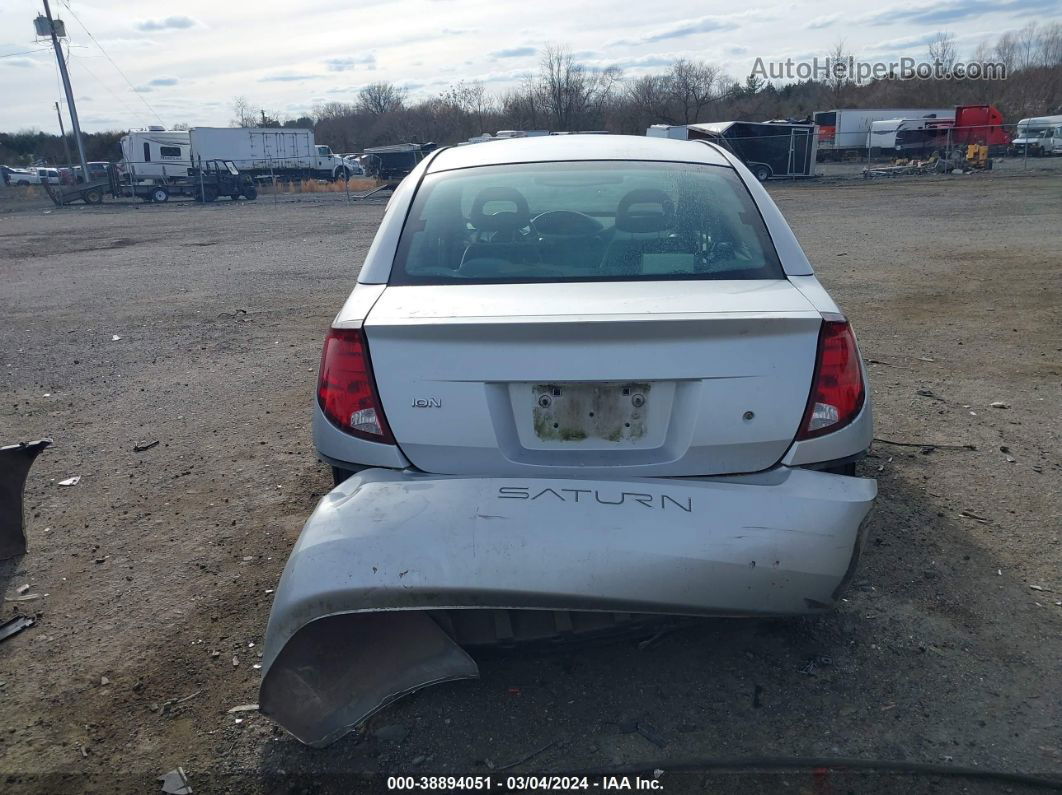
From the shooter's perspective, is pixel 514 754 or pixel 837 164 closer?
pixel 514 754

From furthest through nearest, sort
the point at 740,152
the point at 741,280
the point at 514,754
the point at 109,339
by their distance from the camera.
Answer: the point at 740,152
the point at 109,339
the point at 741,280
the point at 514,754

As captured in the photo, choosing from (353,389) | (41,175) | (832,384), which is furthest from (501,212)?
(41,175)

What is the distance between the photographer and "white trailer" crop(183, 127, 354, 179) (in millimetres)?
42750

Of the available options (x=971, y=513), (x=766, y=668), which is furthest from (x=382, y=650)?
(x=971, y=513)

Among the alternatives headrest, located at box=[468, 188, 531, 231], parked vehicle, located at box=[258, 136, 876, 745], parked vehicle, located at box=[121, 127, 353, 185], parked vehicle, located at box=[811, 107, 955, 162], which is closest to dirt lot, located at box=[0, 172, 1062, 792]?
parked vehicle, located at box=[258, 136, 876, 745]

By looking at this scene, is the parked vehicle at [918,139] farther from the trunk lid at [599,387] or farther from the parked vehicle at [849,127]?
the trunk lid at [599,387]

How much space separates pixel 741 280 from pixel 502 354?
973mm

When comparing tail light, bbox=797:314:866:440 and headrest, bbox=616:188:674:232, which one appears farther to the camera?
headrest, bbox=616:188:674:232

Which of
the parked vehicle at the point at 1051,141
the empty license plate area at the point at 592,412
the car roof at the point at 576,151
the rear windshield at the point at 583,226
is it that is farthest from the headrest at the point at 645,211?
the parked vehicle at the point at 1051,141

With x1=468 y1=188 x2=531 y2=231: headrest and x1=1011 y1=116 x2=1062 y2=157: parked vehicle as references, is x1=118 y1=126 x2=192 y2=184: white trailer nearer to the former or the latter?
x1=1011 y1=116 x2=1062 y2=157: parked vehicle

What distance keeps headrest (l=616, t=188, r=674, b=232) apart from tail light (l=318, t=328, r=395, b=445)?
1.25 metres

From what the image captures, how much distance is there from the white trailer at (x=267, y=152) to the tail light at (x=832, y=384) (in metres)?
42.5

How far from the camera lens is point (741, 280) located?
9.75 ft

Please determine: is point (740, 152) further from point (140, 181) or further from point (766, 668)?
point (766, 668)
